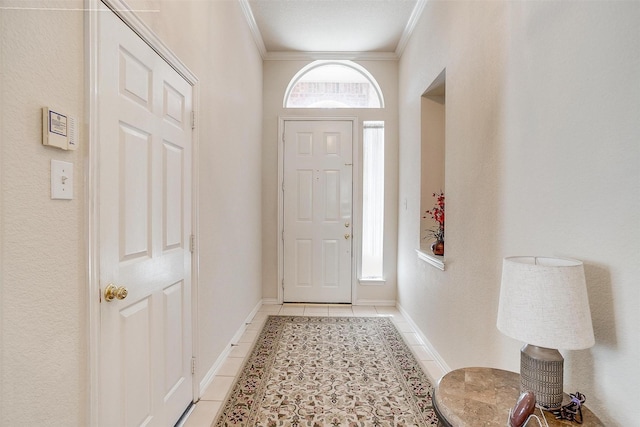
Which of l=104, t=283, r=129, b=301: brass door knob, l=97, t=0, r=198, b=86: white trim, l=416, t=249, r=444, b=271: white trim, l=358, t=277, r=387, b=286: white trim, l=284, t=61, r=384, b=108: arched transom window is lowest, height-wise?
l=358, t=277, r=387, b=286: white trim

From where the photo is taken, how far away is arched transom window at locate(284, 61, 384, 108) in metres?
4.08

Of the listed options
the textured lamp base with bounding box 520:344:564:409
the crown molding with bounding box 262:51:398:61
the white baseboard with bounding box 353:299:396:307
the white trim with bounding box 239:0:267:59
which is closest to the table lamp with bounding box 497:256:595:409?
the textured lamp base with bounding box 520:344:564:409

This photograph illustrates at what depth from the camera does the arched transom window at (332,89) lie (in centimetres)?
408

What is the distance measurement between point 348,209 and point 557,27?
289 cm

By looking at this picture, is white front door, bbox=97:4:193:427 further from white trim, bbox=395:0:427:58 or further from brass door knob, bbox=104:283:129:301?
white trim, bbox=395:0:427:58

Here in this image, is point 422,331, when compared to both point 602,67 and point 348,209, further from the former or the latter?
point 602,67

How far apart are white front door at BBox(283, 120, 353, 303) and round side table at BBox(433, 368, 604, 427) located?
2.78 metres

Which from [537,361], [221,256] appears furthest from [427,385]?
[221,256]

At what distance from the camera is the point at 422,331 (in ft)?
9.56

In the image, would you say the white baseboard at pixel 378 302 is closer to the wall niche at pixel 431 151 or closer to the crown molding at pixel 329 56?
the wall niche at pixel 431 151

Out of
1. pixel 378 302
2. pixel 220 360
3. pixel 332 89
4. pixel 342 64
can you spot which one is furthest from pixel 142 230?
pixel 342 64

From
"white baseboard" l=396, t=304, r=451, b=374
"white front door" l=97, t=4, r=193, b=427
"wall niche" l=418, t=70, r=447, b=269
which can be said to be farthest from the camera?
"wall niche" l=418, t=70, r=447, b=269

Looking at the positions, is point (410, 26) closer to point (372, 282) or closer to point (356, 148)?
point (356, 148)

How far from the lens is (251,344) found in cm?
283
